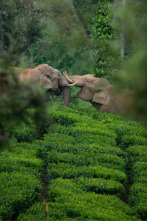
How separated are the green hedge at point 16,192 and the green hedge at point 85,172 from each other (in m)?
0.66

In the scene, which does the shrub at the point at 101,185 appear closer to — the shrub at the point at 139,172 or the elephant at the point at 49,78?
the shrub at the point at 139,172

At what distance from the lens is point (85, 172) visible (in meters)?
9.61

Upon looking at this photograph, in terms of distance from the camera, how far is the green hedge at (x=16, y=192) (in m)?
7.60

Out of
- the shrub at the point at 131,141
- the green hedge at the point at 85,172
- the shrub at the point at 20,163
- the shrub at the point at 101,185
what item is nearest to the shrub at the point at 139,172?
the green hedge at the point at 85,172

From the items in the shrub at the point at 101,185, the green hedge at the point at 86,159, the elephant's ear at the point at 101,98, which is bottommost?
the shrub at the point at 101,185

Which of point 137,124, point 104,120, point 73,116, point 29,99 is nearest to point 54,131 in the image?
point 73,116

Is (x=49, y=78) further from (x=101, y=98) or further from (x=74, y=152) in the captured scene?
(x=74, y=152)

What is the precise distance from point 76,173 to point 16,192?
1.96 m

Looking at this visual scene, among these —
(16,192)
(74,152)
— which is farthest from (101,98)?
(16,192)

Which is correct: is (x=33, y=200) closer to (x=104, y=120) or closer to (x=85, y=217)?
(x=85, y=217)

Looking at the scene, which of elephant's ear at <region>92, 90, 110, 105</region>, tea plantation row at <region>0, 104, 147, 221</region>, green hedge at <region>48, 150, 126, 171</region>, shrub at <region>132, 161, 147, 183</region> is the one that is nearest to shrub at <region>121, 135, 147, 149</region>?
tea plantation row at <region>0, 104, 147, 221</region>

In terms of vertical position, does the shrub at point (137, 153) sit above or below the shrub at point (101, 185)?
above

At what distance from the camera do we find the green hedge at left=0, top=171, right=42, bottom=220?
7.60 m

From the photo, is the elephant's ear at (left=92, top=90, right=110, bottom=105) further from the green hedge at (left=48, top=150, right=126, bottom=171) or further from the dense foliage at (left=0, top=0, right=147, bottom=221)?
the green hedge at (left=48, top=150, right=126, bottom=171)
